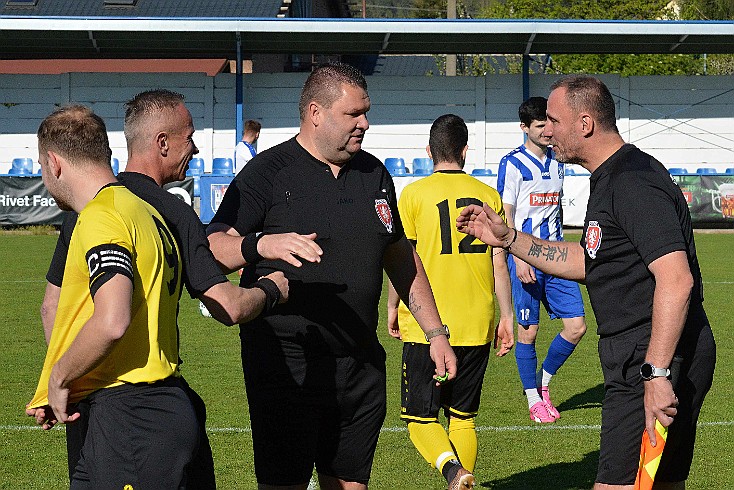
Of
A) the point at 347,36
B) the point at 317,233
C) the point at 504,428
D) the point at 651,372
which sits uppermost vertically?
the point at 347,36

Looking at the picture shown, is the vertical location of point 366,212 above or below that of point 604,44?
below

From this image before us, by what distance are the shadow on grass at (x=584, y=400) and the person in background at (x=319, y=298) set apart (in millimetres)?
4055

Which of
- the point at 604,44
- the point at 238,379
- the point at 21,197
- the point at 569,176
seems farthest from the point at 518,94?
the point at 238,379

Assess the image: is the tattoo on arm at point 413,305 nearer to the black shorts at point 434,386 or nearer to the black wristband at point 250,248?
the black wristband at point 250,248

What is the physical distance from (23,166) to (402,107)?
33.5 ft

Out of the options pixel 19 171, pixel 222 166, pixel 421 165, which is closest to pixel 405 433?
pixel 222 166

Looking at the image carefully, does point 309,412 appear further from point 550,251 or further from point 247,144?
point 247,144

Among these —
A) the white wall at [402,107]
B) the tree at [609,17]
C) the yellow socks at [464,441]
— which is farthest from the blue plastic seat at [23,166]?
the yellow socks at [464,441]

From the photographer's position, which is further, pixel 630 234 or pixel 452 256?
pixel 452 256

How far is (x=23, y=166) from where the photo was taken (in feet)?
90.7

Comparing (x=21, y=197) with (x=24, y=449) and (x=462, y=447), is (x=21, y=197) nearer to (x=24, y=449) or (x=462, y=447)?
(x=24, y=449)

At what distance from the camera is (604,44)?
28656mm

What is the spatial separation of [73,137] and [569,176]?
21.1 m

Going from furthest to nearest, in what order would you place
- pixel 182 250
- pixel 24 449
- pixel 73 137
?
pixel 24 449 → pixel 182 250 → pixel 73 137
